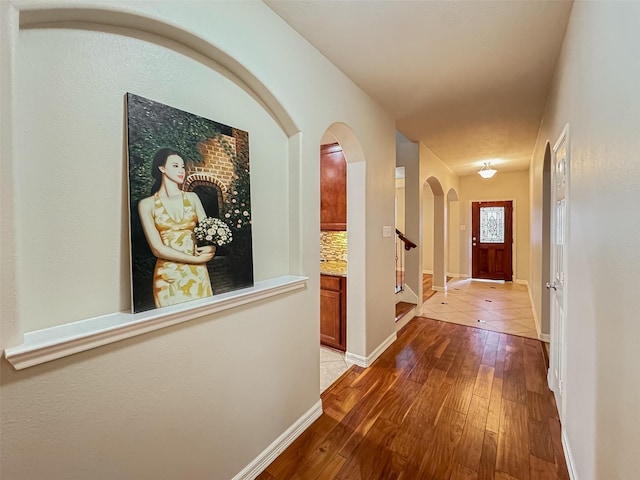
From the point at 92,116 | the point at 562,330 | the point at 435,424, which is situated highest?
the point at 92,116

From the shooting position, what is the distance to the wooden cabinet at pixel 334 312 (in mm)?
3160

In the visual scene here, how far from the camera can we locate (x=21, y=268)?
3.00 ft

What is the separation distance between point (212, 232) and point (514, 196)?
7815 mm

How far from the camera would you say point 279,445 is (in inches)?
71.1

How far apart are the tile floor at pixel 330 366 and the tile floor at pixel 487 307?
2.04 m

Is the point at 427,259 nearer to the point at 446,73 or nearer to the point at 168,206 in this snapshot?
the point at 446,73

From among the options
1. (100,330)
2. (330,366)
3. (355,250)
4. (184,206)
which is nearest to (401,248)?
(355,250)

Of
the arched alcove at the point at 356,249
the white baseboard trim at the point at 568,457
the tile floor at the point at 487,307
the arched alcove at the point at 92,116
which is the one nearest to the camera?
the arched alcove at the point at 92,116

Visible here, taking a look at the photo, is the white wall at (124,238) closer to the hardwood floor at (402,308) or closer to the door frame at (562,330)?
the door frame at (562,330)

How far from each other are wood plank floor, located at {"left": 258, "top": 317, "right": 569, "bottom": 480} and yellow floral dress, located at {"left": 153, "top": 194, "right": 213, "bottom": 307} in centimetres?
120

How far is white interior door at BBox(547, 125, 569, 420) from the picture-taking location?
2002 millimetres

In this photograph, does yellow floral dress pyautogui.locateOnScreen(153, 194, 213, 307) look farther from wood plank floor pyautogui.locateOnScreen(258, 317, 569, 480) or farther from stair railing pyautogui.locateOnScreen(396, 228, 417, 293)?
stair railing pyautogui.locateOnScreen(396, 228, 417, 293)

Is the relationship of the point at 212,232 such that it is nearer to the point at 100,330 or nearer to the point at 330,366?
the point at 100,330

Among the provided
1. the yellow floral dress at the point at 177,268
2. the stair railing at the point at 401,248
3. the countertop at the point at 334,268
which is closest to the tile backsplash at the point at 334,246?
the countertop at the point at 334,268
